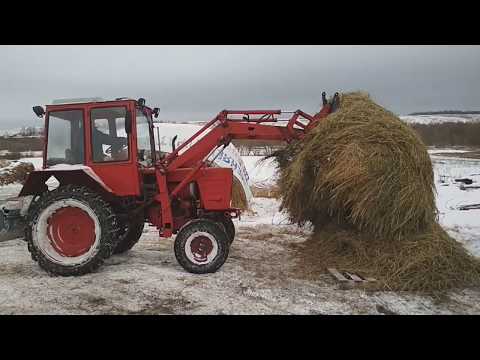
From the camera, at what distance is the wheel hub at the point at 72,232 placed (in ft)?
17.7

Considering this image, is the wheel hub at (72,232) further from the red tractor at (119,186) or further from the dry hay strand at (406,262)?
the dry hay strand at (406,262)

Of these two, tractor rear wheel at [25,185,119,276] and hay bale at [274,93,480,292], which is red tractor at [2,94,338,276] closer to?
tractor rear wheel at [25,185,119,276]

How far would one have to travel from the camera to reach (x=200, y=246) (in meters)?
5.54

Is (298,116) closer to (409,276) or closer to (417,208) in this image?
(417,208)

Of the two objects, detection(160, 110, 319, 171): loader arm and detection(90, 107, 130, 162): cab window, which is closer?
detection(90, 107, 130, 162): cab window

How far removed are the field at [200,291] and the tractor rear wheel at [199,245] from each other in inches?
5.9

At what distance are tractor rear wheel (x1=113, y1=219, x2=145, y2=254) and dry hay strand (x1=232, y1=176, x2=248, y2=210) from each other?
166 inches

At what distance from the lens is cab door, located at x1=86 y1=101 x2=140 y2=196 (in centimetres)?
556

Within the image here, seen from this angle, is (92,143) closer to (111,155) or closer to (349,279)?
(111,155)

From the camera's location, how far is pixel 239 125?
5.93 meters

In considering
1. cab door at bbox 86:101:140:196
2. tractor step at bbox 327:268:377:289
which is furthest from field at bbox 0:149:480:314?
cab door at bbox 86:101:140:196

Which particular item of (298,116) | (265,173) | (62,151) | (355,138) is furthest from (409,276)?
(265,173)

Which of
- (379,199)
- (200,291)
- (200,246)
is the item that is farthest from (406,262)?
(200,246)

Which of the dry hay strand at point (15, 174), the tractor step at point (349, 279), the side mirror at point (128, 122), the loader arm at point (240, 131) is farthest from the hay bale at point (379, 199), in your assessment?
the dry hay strand at point (15, 174)
